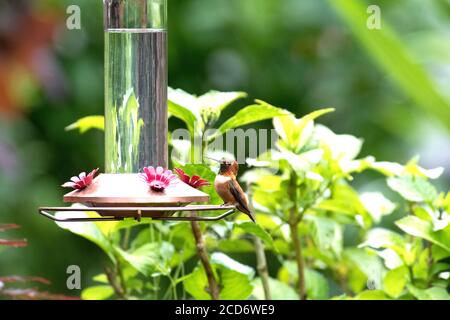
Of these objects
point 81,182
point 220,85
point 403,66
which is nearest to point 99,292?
point 81,182

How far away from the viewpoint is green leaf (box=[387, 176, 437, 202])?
1766mm

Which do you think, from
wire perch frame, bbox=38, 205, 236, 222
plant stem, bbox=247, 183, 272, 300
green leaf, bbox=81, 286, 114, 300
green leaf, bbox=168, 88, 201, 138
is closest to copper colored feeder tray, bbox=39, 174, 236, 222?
wire perch frame, bbox=38, 205, 236, 222

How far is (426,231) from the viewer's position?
66.1 inches

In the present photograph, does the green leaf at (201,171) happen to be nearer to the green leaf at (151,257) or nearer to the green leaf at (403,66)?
the green leaf at (151,257)

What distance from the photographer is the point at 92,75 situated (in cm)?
375

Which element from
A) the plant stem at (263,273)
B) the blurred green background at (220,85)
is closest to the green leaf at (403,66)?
the plant stem at (263,273)

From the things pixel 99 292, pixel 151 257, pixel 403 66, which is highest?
pixel 403 66

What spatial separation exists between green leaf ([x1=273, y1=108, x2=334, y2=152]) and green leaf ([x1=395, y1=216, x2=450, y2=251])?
9.9 inches

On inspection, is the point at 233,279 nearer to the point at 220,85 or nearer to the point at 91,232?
the point at 91,232

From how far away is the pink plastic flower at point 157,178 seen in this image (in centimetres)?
143

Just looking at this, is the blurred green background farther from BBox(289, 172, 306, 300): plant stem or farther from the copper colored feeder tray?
the copper colored feeder tray

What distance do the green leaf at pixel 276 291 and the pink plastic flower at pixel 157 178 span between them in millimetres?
501

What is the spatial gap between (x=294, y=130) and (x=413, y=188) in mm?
246
